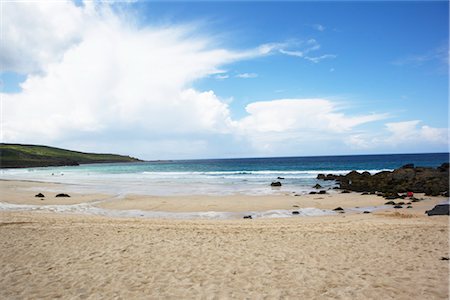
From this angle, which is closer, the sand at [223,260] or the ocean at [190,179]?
the sand at [223,260]

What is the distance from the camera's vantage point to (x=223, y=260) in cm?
792

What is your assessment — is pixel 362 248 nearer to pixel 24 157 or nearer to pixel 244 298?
pixel 244 298

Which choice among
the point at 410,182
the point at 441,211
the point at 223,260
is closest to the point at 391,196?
the point at 410,182

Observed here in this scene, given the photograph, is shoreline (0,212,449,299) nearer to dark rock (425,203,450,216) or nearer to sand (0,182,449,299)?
sand (0,182,449,299)

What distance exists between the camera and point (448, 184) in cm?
2619

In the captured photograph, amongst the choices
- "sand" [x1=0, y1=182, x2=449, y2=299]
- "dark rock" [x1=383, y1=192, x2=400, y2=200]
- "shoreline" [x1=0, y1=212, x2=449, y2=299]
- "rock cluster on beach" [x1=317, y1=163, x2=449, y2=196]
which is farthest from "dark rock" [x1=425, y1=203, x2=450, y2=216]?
"rock cluster on beach" [x1=317, y1=163, x2=449, y2=196]

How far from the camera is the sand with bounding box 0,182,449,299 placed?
6066 millimetres

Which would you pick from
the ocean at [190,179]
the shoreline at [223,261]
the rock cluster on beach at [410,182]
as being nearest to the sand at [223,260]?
the shoreline at [223,261]

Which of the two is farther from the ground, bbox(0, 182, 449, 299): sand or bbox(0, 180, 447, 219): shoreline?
bbox(0, 182, 449, 299): sand

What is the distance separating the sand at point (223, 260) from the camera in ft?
19.9

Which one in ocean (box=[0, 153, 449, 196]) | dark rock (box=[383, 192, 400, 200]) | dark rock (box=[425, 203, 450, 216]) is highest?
dark rock (box=[425, 203, 450, 216])

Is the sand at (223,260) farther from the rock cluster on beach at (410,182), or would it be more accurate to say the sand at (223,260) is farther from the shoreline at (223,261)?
the rock cluster on beach at (410,182)

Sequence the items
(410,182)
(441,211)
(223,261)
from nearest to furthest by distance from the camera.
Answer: (223,261) < (441,211) < (410,182)

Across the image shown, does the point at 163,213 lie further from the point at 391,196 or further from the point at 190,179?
the point at 190,179
